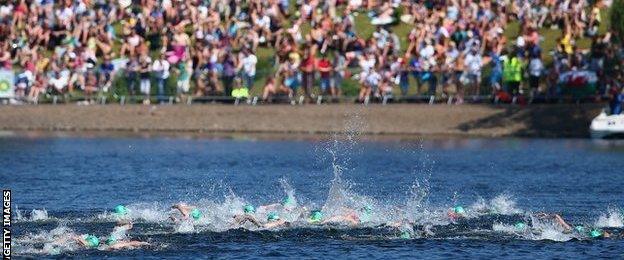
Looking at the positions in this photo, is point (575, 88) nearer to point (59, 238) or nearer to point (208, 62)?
point (208, 62)

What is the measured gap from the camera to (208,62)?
50.3 m

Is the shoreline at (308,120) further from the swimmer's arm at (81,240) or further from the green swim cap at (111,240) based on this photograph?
the swimmer's arm at (81,240)

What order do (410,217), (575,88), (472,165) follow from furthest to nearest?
(575,88)
(472,165)
(410,217)

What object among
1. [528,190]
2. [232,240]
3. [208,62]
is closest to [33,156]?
[208,62]

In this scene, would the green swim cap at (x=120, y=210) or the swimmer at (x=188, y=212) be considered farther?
the green swim cap at (x=120, y=210)

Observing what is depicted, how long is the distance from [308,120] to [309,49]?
2072 mm

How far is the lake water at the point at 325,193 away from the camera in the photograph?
2886cm

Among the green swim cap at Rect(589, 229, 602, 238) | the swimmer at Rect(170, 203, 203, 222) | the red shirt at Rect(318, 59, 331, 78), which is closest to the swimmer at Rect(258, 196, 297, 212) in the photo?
the swimmer at Rect(170, 203, 203, 222)

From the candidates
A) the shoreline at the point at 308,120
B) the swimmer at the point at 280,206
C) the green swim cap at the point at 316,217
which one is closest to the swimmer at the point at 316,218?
the green swim cap at the point at 316,217

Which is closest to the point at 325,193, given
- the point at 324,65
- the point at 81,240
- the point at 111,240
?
the point at 111,240

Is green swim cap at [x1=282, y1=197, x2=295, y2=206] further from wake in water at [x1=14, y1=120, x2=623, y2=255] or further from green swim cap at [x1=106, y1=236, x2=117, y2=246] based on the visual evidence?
green swim cap at [x1=106, y1=236, x2=117, y2=246]

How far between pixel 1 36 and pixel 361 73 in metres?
12.7

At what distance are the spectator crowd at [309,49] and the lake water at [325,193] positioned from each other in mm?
1621

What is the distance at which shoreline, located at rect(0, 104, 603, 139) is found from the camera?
1885 inches
